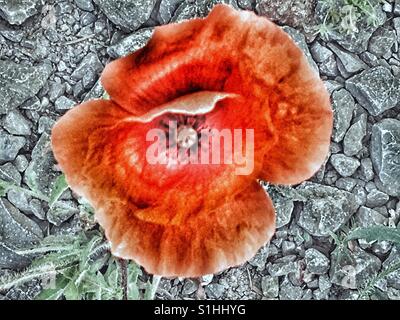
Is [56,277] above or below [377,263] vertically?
above

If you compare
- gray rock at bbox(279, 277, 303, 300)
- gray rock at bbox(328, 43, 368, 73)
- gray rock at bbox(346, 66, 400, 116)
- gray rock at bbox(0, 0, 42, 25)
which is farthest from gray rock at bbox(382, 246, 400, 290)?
gray rock at bbox(0, 0, 42, 25)

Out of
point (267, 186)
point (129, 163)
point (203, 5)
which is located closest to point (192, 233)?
point (129, 163)

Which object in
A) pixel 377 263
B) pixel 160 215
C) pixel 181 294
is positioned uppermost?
pixel 160 215

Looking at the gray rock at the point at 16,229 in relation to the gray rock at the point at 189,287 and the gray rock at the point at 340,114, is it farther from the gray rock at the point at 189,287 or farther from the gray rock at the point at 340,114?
the gray rock at the point at 340,114

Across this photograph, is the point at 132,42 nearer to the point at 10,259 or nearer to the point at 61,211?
the point at 61,211

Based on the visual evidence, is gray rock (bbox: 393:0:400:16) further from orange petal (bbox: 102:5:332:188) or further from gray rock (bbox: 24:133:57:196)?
gray rock (bbox: 24:133:57:196)

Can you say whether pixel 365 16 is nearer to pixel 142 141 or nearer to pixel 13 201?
pixel 142 141

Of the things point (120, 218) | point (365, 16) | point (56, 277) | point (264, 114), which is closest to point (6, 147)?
point (56, 277)
